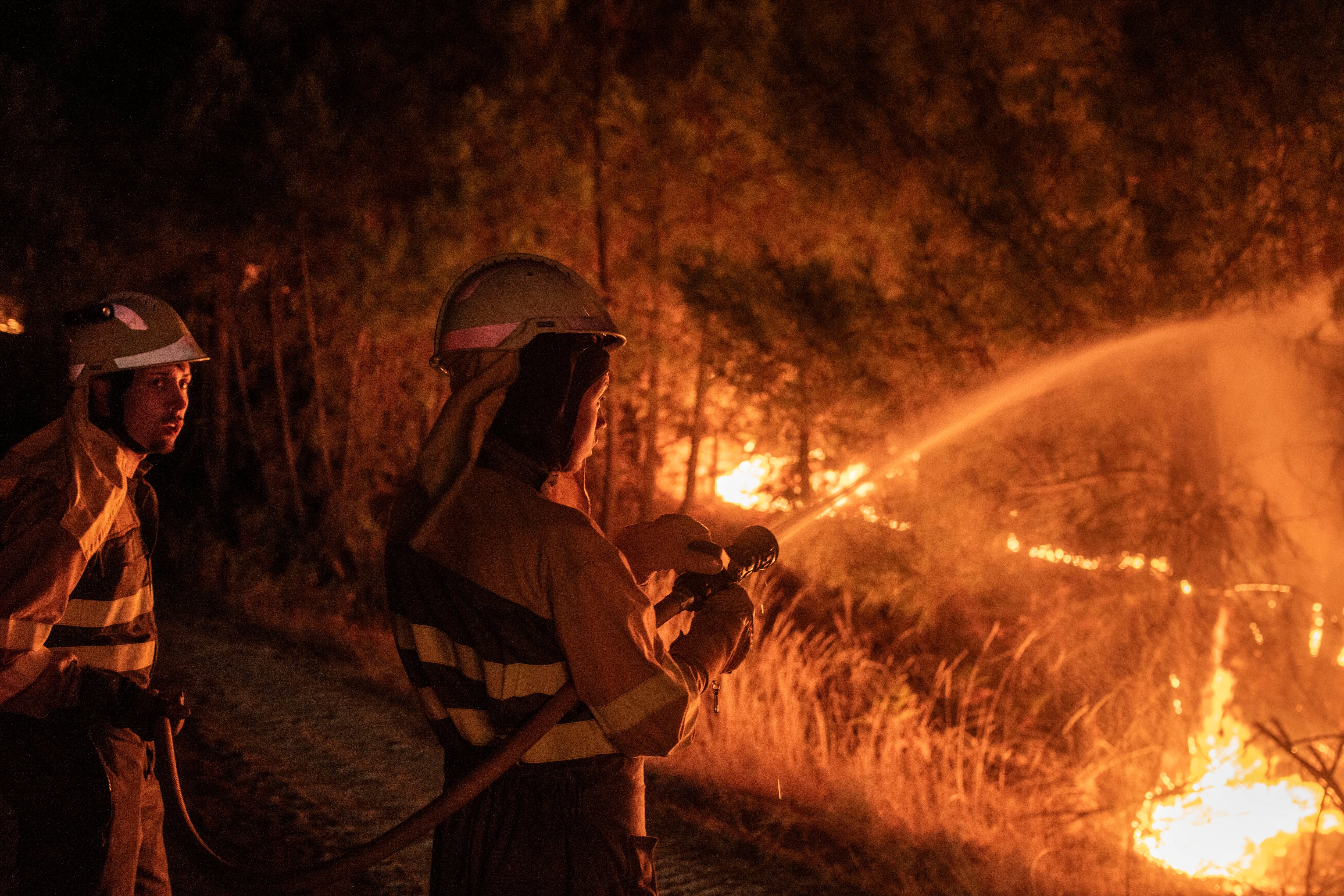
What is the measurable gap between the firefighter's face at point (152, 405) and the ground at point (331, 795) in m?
1.02

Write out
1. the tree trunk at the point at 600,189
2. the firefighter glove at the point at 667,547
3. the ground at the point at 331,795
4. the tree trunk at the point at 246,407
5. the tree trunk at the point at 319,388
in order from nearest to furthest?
the firefighter glove at the point at 667,547 → the ground at the point at 331,795 → the tree trunk at the point at 600,189 → the tree trunk at the point at 319,388 → the tree trunk at the point at 246,407

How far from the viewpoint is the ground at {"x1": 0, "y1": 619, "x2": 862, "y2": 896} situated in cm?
428

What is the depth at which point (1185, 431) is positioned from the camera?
539 centimetres

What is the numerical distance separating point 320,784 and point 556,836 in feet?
12.8

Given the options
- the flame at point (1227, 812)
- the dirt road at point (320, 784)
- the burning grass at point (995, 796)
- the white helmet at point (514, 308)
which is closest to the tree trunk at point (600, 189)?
the dirt road at point (320, 784)

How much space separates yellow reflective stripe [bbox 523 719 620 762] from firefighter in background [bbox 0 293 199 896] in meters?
1.11

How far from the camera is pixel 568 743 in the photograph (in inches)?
77.4

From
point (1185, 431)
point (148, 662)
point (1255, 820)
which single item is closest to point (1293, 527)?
point (1185, 431)

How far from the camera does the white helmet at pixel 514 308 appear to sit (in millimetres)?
2086

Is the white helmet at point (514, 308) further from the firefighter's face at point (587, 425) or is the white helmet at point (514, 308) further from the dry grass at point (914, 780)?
the dry grass at point (914, 780)

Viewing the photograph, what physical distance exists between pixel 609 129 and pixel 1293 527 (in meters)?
6.36

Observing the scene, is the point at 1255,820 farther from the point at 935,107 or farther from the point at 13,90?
the point at 13,90

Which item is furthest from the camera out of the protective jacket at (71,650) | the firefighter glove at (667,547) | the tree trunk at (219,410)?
the tree trunk at (219,410)

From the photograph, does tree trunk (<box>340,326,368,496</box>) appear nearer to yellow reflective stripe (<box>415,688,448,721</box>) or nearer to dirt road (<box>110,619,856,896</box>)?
dirt road (<box>110,619,856,896</box>)
